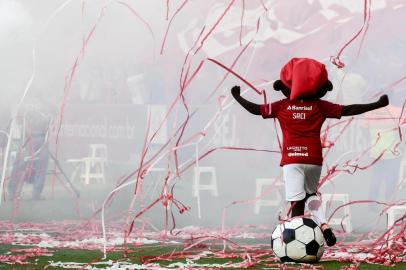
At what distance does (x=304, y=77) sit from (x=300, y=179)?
1.49 feet

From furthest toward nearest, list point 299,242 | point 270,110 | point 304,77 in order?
point 270,110
point 304,77
point 299,242

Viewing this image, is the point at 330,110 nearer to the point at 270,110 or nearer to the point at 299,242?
the point at 270,110

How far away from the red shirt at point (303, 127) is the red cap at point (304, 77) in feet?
0.20

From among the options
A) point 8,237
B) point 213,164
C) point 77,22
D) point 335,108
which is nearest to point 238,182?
point 213,164

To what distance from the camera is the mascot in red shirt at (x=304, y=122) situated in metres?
4.40

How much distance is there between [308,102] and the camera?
446 centimetres

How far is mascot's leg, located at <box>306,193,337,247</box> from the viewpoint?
4.34 m

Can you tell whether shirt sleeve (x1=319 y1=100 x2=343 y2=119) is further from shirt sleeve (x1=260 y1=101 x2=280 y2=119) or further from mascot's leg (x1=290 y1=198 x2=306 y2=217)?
mascot's leg (x1=290 y1=198 x2=306 y2=217)

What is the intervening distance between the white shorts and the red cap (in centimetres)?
32

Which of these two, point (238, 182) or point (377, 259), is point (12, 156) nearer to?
point (238, 182)

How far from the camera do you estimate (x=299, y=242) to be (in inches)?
168

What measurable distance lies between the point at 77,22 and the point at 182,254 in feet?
8.89

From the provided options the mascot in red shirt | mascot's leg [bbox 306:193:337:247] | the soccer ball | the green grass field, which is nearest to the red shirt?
the mascot in red shirt

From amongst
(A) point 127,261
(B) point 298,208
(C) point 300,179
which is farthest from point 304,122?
(A) point 127,261
